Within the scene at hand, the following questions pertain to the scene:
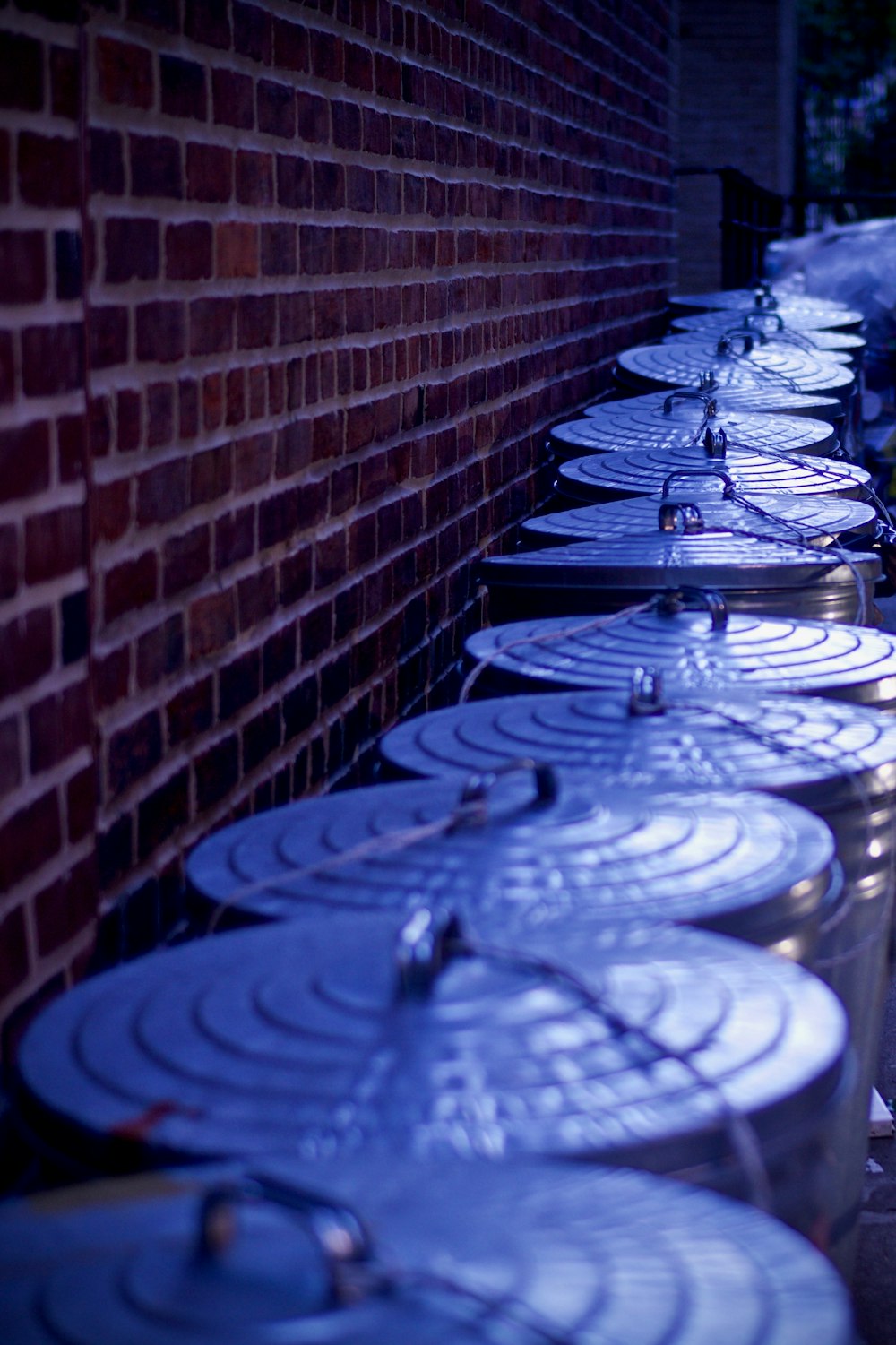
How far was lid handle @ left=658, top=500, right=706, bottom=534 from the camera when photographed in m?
2.88

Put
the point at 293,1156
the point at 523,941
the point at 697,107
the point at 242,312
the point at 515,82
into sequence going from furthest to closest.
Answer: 1. the point at 697,107
2. the point at 515,82
3. the point at 242,312
4. the point at 523,941
5. the point at 293,1156

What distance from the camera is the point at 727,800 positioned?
1.81 metres

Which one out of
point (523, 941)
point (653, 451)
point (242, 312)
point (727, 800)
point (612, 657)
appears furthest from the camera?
point (653, 451)

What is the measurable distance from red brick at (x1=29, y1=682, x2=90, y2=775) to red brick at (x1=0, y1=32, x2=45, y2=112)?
24.7 inches

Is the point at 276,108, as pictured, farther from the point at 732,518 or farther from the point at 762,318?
the point at 762,318

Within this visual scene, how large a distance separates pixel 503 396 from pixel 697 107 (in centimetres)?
1131

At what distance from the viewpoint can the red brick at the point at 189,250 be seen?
7.48ft

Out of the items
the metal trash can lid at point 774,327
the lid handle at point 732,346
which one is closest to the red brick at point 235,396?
the lid handle at point 732,346

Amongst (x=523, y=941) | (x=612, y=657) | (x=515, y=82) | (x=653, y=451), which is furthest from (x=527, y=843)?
(x=515, y=82)

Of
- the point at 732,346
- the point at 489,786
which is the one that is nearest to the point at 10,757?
the point at 489,786

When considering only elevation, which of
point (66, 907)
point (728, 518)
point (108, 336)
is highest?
point (108, 336)

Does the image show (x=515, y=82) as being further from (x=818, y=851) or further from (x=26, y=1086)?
(x=26, y=1086)

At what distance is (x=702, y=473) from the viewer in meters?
3.35

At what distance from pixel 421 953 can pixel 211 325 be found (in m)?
1.36
